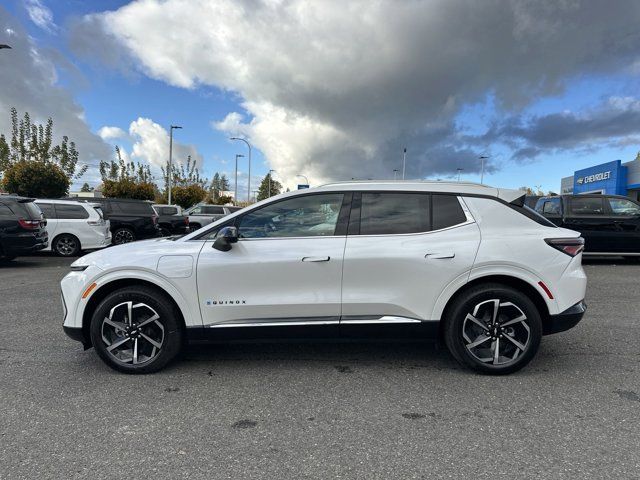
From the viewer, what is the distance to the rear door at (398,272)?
3689mm

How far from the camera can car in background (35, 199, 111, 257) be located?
1217cm

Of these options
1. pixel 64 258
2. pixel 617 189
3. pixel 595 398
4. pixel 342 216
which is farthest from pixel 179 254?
pixel 617 189

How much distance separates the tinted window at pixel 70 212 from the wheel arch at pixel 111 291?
9.74 meters

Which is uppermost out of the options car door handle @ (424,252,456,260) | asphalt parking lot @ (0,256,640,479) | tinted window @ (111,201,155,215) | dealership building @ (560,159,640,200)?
dealership building @ (560,159,640,200)

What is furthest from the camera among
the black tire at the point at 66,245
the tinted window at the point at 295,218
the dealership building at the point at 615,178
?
the dealership building at the point at 615,178

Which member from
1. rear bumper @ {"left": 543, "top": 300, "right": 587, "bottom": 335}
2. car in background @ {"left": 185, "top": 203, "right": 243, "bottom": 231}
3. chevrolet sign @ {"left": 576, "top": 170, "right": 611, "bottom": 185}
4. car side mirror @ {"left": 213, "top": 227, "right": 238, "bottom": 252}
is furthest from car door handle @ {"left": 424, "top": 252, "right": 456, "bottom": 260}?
chevrolet sign @ {"left": 576, "top": 170, "right": 611, "bottom": 185}

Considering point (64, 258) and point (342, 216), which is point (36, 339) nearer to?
point (342, 216)

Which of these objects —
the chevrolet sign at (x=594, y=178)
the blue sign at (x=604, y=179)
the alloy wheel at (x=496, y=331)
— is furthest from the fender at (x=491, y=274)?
the chevrolet sign at (x=594, y=178)

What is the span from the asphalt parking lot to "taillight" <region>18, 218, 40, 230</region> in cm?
654

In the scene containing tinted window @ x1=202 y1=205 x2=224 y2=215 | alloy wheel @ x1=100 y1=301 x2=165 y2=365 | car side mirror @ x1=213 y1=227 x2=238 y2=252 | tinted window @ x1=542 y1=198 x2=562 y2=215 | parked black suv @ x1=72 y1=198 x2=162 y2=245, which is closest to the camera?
car side mirror @ x1=213 y1=227 x2=238 y2=252

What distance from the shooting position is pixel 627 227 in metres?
10.5

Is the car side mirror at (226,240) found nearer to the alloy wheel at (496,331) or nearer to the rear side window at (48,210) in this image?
the alloy wheel at (496,331)

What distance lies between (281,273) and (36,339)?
10.3 ft

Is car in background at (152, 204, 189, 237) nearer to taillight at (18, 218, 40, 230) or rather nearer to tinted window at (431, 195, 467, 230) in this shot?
taillight at (18, 218, 40, 230)
